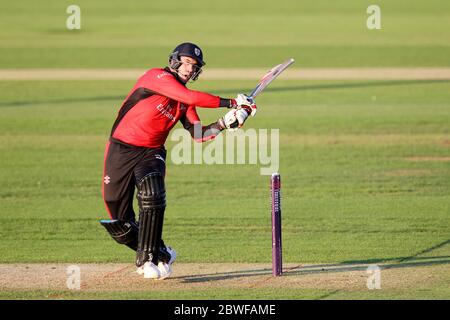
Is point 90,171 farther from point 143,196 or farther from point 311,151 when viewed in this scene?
point 143,196

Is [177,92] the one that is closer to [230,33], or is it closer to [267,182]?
[267,182]

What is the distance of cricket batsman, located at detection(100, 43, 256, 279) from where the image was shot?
994 centimetres

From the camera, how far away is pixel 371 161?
1808cm

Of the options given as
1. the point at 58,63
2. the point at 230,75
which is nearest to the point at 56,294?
the point at 230,75

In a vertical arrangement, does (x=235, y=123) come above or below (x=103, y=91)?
below

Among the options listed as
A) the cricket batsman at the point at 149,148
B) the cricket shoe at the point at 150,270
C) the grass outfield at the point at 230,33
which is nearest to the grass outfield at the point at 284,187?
the cricket shoe at the point at 150,270

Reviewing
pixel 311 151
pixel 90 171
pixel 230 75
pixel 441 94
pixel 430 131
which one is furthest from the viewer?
pixel 230 75
